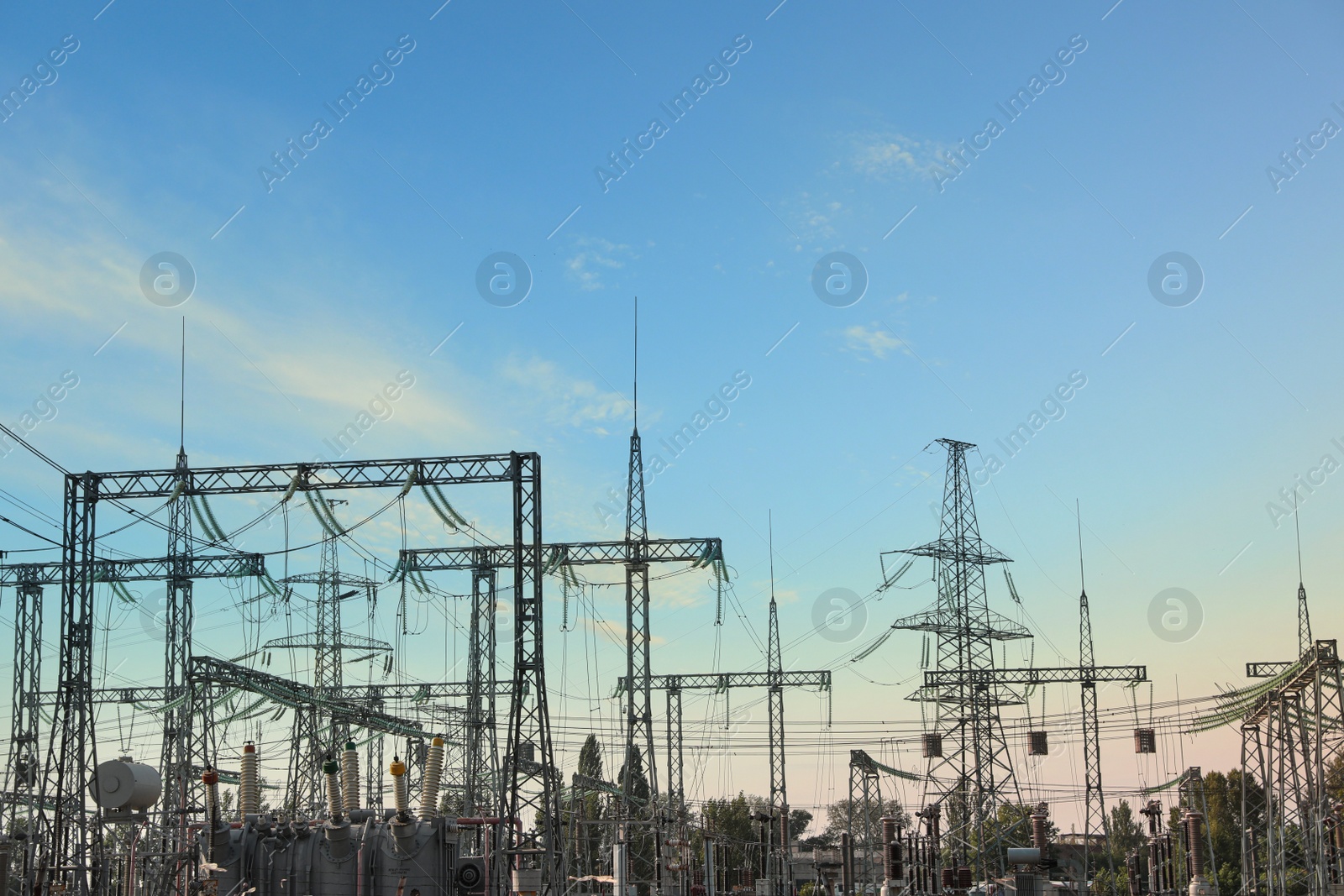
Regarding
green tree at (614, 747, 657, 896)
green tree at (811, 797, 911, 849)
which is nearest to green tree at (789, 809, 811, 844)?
green tree at (811, 797, 911, 849)

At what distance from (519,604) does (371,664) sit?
3019 centimetres

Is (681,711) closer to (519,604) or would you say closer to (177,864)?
(519,604)

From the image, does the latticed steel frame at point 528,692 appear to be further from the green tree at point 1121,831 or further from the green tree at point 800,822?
the green tree at point 800,822

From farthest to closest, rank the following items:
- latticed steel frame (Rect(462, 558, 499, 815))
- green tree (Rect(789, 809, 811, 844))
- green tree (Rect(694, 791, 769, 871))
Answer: green tree (Rect(789, 809, 811, 844)), green tree (Rect(694, 791, 769, 871)), latticed steel frame (Rect(462, 558, 499, 815))

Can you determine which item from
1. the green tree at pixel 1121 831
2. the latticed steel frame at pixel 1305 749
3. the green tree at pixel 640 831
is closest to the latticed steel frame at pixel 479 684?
the green tree at pixel 640 831

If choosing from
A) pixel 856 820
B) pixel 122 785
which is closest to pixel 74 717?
pixel 122 785

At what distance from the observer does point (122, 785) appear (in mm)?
24203

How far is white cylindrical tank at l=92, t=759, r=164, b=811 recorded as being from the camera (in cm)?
2416

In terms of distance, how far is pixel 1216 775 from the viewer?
278ft

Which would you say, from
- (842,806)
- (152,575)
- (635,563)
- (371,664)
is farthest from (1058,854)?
(842,806)

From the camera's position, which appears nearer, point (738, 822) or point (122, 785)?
point (122, 785)

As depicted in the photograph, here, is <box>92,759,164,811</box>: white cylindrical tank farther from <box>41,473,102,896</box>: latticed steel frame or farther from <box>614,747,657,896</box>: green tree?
<box>614,747,657,896</box>: green tree

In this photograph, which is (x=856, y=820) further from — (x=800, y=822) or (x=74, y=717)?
(x=74, y=717)

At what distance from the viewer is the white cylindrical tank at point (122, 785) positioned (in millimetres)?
24156
